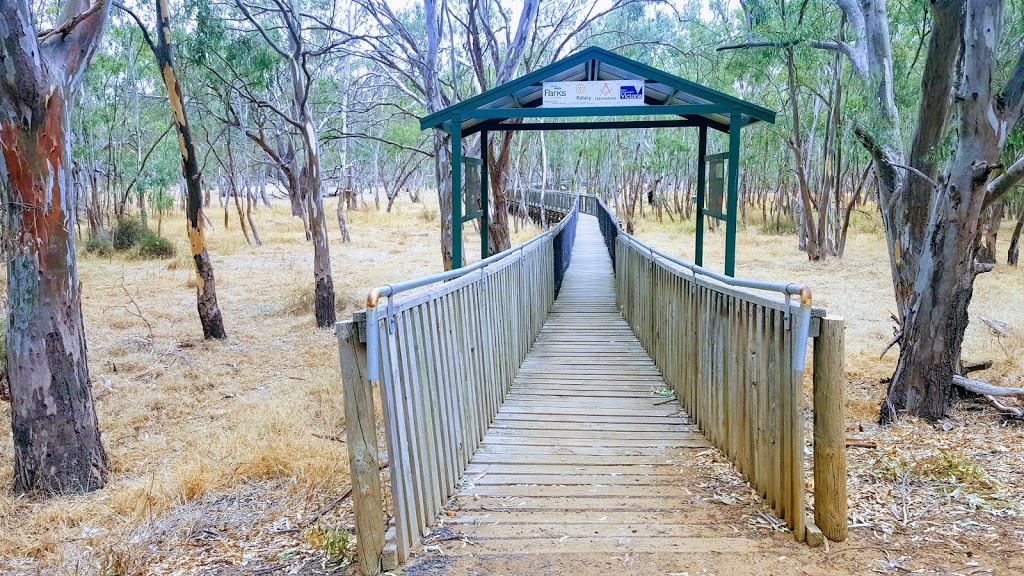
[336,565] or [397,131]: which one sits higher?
[397,131]

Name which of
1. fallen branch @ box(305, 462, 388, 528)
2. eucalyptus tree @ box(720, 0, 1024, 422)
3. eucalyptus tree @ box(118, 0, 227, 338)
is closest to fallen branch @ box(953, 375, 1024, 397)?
eucalyptus tree @ box(720, 0, 1024, 422)

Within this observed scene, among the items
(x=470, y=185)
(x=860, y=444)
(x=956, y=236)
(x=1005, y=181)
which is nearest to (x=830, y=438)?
(x=860, y=444)

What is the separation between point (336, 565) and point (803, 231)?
2326 cm

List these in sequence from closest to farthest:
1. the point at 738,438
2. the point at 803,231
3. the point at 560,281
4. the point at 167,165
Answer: the point at 738,438, the point at 560,281, the point at 803,231, the point at 167,165

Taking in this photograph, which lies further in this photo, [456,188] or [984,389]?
[456,188]

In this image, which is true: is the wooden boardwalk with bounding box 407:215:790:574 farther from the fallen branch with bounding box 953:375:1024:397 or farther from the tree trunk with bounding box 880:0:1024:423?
the fallen branch with bounding box 953:375:1024:397

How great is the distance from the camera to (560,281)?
45.2 ft

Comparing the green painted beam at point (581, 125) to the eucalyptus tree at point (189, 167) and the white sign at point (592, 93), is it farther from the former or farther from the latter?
the eucalyptus tree at point (189, 167)

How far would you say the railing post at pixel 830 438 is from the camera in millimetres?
3414

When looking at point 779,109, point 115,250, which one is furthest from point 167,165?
point 779,109

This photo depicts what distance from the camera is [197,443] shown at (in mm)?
6645

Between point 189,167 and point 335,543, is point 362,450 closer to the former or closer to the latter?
point 335,543

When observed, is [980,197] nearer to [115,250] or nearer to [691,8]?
[115,250]

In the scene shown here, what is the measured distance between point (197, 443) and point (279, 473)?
1.77 m
